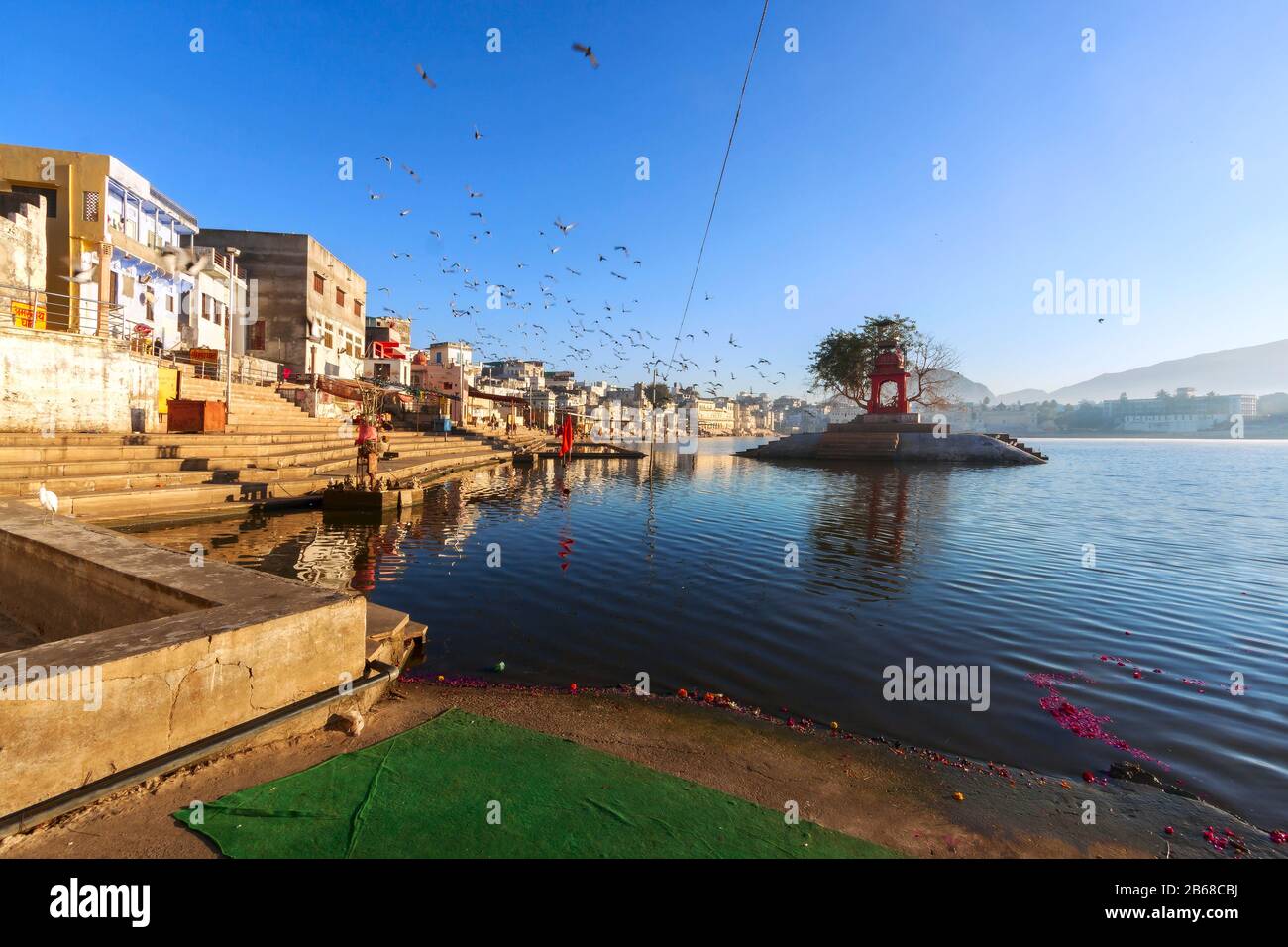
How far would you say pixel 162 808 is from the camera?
10.3ft

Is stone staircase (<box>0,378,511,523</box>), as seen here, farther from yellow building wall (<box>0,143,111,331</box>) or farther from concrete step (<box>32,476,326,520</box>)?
yellow building wall (<box>0,143,111,331</box>)

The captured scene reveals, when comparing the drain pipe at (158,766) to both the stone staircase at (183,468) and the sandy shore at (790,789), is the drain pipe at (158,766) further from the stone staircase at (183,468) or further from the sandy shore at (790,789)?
the stone staircase at (183,468)

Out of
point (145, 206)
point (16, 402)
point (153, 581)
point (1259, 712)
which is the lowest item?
point (1259, 712)

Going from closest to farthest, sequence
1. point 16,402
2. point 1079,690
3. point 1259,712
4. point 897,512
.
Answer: point 1259,712 < point 1079,690 < point 16,402 < point 897,512

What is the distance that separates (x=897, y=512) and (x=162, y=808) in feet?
72.9

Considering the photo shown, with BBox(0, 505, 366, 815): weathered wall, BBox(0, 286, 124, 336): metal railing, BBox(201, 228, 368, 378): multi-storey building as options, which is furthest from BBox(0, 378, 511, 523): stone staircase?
BBox(201, 228, 368, 378): multi-storey building

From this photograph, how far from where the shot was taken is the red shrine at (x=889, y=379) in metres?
60.2

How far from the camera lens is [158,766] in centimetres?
336

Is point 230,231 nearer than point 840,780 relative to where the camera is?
No

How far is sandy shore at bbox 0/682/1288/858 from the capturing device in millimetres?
3076

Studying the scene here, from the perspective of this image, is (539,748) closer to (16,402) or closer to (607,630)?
(607,630)

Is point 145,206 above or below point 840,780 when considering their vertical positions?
above

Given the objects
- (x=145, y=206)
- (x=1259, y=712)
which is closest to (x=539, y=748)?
(x=1259, y=712)

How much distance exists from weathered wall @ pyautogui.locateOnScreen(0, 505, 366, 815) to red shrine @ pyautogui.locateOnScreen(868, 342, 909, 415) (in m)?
63.7
